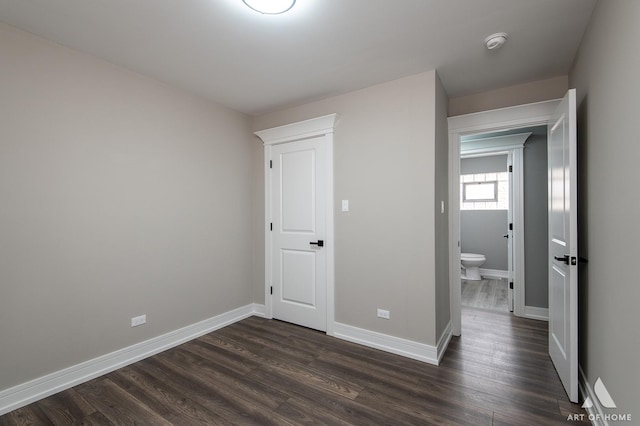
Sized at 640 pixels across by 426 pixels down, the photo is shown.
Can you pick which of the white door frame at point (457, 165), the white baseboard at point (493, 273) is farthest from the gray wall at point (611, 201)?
the white baseboard at point (493, 273)

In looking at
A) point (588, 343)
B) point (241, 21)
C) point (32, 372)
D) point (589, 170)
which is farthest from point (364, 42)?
point (32, 372)

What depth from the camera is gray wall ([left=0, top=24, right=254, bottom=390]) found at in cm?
199

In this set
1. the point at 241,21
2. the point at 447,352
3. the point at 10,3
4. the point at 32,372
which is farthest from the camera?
the point at 447,352

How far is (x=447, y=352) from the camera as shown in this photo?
107 inches

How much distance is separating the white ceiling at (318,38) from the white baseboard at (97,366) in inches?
94.5

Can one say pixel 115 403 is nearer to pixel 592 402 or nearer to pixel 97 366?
pixel 97 366

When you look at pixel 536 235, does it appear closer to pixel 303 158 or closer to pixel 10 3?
pixel 303 158

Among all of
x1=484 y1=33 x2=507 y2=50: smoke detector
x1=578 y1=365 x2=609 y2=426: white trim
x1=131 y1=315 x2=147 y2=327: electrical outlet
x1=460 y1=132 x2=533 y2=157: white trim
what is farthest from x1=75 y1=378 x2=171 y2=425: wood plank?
x1=460 y1=132 x2=533 y2=157: white trim

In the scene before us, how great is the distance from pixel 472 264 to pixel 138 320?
5.33m

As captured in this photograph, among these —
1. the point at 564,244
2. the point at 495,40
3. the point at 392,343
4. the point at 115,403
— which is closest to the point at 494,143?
the point at 495,40

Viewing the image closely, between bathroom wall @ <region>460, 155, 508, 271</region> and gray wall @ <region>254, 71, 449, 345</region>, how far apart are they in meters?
3.64

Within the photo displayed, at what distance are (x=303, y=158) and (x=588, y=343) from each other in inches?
111

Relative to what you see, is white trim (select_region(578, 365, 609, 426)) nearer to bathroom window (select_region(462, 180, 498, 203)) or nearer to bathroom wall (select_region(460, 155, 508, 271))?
bathroom wall (select_region(460, 155, 508, 271))

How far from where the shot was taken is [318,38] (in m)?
2.11
